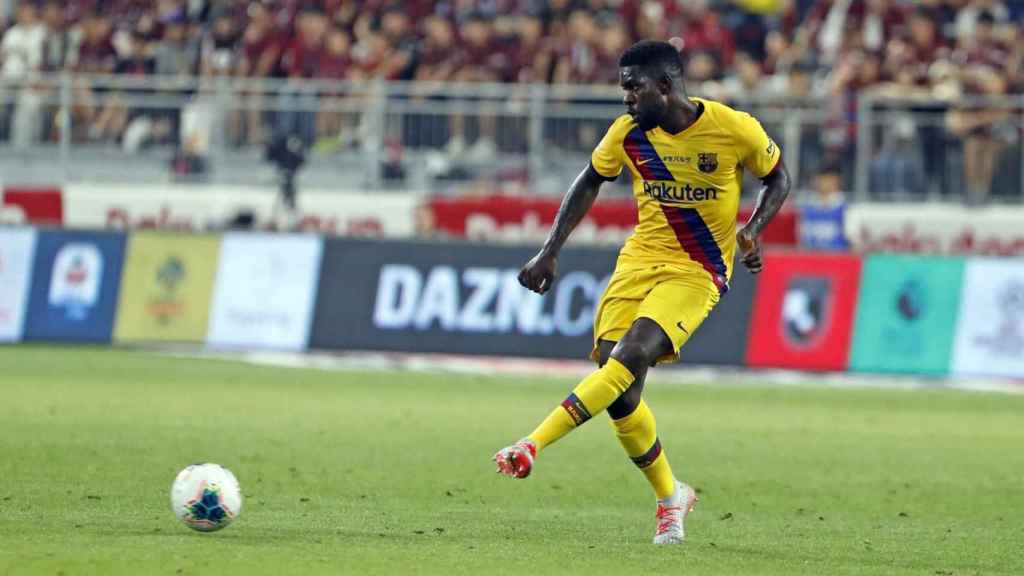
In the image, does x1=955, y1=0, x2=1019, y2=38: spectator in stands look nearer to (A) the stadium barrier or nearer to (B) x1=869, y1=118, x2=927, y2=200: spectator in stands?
(B) x1=869, y1=118, x2=927, y2=200: spectator in stands

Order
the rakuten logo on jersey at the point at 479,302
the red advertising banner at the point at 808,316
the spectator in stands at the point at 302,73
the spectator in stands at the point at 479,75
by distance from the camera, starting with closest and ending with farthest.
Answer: the red advertising banner at the point at 808,316, the rakuten logo on jersey at the point at 479,302, the spectator in stands at the point at 479,75, the spectator in stands at the point at 302,73

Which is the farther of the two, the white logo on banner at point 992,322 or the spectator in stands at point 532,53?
the spectator in stands at point 532,53

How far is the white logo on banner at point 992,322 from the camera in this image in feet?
69.4

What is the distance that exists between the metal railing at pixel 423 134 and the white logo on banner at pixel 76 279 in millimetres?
3194

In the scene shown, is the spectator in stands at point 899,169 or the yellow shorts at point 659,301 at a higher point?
the spectator in stands at point 899,169

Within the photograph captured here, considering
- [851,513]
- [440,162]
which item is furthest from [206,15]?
[851,513]

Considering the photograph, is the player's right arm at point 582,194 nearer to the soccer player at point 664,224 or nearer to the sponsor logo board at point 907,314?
the soccer player at point 664,224

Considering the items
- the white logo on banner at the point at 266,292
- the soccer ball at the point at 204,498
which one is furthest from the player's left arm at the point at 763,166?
the white logo on banner at the point at 266,292

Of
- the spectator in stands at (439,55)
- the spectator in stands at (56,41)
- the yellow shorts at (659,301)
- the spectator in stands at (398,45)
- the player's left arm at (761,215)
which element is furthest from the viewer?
the spectator in stands at (56,41)

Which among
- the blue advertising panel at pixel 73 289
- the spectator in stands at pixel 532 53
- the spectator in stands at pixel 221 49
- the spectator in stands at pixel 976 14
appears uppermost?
the spectator in stands at pixel 976 14

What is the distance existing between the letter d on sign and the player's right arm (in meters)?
12.4

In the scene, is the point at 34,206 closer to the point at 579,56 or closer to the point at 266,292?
the point at 266,292

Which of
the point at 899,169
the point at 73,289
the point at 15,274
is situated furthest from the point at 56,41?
the point at 899,169

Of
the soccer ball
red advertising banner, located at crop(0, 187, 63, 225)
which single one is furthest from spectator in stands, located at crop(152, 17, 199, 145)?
the soccer ball
